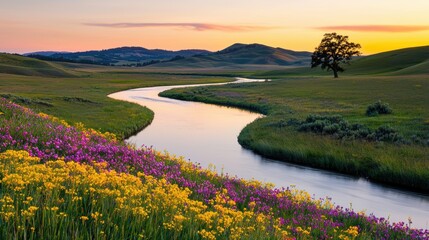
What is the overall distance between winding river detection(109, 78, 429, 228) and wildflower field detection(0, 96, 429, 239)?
14.2 feet

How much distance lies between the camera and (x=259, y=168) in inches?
949

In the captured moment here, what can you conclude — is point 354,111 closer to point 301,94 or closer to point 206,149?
point 206,149

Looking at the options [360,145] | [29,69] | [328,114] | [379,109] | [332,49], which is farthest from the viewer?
[29,69]

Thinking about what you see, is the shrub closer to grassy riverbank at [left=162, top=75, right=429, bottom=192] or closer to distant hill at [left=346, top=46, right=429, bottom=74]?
grassy riverbank at [left=162, top=75, right=429, bottom=192]

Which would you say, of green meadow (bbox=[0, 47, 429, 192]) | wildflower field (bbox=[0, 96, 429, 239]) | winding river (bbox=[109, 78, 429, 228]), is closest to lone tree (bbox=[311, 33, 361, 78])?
green meadow (bbox=[0, 47, 429, 192])

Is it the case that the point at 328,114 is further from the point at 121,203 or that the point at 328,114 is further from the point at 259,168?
the point at 121,203

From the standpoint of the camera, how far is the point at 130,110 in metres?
45.7

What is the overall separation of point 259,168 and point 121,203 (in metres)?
18.2

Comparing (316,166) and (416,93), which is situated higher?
(416,93)

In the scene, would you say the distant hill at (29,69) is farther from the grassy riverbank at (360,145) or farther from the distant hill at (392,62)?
the grassy riverbank at (360,145)

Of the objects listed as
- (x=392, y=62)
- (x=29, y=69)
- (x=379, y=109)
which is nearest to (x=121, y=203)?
(x=379, y=109)

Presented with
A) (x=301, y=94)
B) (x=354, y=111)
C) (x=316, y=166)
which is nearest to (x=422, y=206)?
(x=316, y=166)

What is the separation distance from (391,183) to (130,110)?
30.4 m

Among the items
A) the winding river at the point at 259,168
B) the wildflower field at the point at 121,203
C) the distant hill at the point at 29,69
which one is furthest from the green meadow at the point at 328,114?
the distant hill at the point at 29,69
